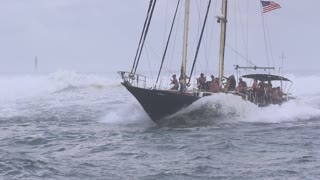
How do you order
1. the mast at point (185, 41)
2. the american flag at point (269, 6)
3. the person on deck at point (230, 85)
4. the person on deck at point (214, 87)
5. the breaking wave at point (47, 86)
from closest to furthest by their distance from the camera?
the mast at point (185, 41), the person on deck at point (214, 87), the person on deck at point (230, 85), the american flag at point (269, 6), the breaking wave at point (47, 86)

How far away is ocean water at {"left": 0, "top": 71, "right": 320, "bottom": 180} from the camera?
659 inches

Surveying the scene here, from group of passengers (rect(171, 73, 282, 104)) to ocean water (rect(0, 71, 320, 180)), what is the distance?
2.56 feet

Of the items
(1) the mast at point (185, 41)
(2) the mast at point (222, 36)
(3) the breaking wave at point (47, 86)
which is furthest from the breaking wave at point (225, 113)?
(3) the breaking wave at point (47, 86)

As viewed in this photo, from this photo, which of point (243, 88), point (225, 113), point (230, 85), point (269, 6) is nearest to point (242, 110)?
point (225, 113)

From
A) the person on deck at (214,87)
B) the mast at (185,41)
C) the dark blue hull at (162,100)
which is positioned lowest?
the dark blue hull at (162,100)

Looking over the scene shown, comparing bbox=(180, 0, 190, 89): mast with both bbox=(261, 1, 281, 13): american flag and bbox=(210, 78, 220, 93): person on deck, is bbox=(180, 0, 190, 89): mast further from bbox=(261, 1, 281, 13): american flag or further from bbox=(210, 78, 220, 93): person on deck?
bbox=(261, 1, 281, 13): american flag

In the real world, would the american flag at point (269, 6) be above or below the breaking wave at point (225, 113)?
above

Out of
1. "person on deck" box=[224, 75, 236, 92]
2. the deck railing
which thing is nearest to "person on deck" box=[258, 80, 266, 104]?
"person on deck" box=[224, 75, 236, 92]

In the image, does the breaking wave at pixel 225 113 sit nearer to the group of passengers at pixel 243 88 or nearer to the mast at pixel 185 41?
the group of passengers at pixel 243 88

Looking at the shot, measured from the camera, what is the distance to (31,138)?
24.5 metres

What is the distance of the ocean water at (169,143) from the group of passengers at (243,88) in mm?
781

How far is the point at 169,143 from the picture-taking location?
22.5 metres

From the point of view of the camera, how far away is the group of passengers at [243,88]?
31.1 meters

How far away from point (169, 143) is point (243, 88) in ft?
35.6
